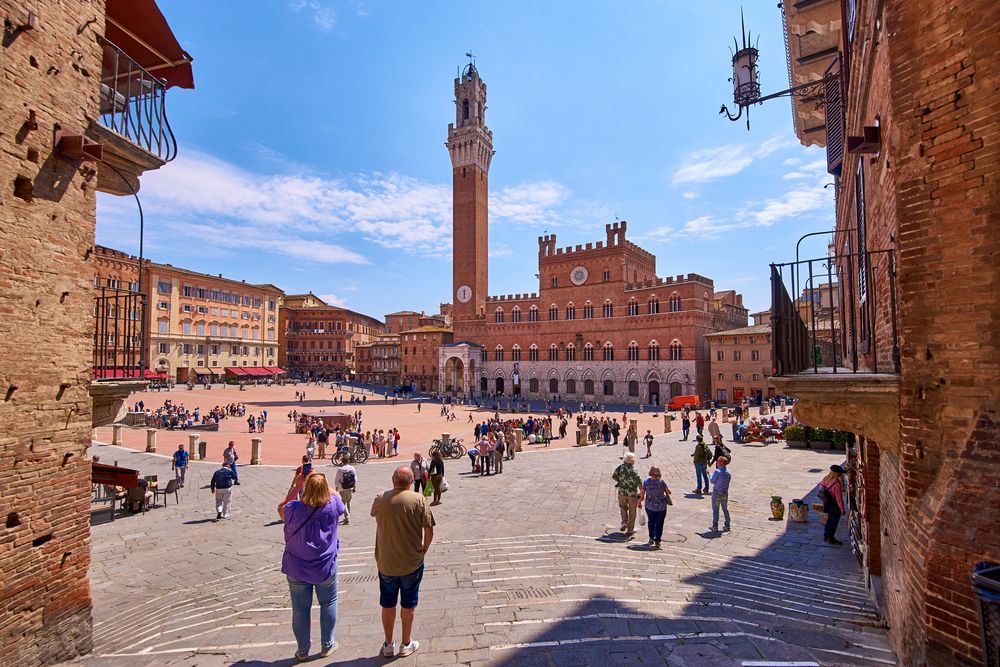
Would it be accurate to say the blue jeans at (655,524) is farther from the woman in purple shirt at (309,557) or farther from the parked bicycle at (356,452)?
the parked bicycle at (356,452)

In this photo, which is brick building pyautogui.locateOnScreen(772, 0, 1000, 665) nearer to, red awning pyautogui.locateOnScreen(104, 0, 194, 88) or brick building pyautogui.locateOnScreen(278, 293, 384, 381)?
red awning pyautogui.locateOnScreen(104, 0, 194, 88)

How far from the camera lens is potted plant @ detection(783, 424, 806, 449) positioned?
58.8ft

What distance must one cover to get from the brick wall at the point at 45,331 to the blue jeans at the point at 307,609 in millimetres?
2575

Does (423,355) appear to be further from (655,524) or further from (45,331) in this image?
(45,331)

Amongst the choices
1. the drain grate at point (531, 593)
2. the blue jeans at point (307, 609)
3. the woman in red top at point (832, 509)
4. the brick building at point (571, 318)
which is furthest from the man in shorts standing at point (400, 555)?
the brick building at point (571, 318)

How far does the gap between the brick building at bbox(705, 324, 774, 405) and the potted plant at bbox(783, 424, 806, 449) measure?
2333 cm

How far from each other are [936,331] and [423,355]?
6469cm

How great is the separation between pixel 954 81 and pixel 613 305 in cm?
4799

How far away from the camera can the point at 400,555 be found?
158 inches

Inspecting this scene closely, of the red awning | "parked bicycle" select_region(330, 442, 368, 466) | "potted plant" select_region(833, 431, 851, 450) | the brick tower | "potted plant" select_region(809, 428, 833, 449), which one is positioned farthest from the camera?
the brick tower

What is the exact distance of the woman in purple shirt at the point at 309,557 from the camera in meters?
4.02

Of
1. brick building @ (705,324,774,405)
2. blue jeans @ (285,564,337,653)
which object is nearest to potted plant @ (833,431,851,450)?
blue jeans @ (285,564,337,653)

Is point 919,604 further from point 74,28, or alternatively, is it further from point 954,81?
point 74,28

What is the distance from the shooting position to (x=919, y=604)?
3.39 m
